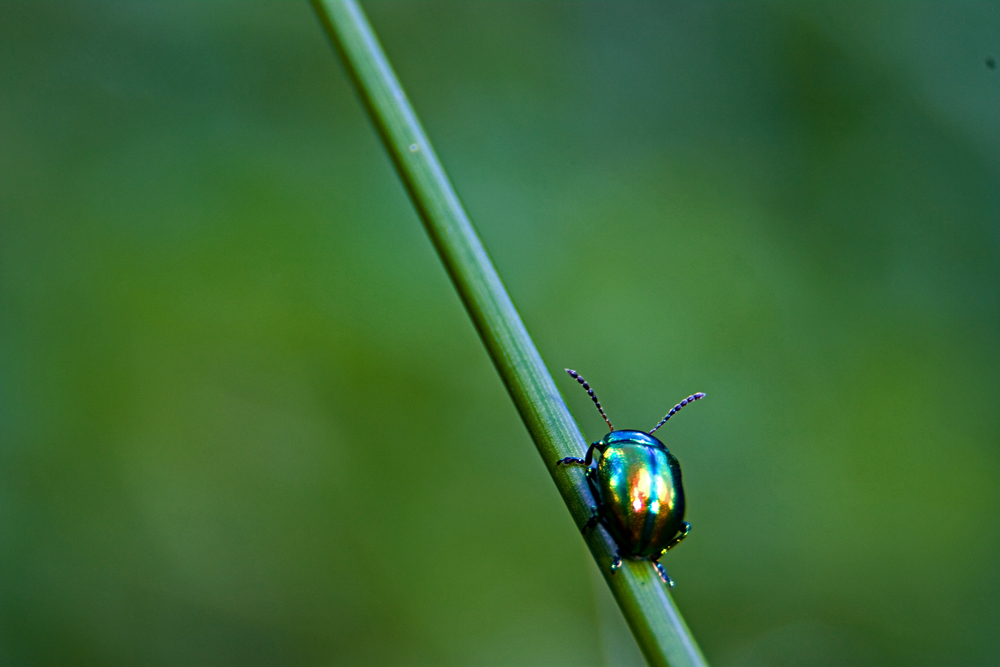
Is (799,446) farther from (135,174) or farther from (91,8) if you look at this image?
(91,8)

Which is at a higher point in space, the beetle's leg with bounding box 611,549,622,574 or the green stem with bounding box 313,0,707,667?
the green stem with bounding box 313,0,707,667

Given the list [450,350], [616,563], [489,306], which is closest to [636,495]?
[616,563]

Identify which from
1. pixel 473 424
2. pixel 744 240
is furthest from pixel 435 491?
pixel 744 240

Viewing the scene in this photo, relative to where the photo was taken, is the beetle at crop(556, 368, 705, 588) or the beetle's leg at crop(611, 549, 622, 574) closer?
the beetle's leg at crop(611, 549, 622, 574)

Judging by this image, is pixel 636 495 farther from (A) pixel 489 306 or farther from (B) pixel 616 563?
(A) pixel 489 306

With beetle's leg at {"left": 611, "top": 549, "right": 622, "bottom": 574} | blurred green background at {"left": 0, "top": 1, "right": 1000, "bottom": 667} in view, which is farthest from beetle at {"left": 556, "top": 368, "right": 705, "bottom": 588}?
blurred green background at {"left": 0, "top": 1, "right": 1000, "bottom": 667}

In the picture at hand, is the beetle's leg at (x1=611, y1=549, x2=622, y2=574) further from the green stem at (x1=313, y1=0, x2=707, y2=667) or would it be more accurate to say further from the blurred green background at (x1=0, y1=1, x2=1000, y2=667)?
the blurred green background at (x1=0, y1=1, x2=1000, y2=667)
